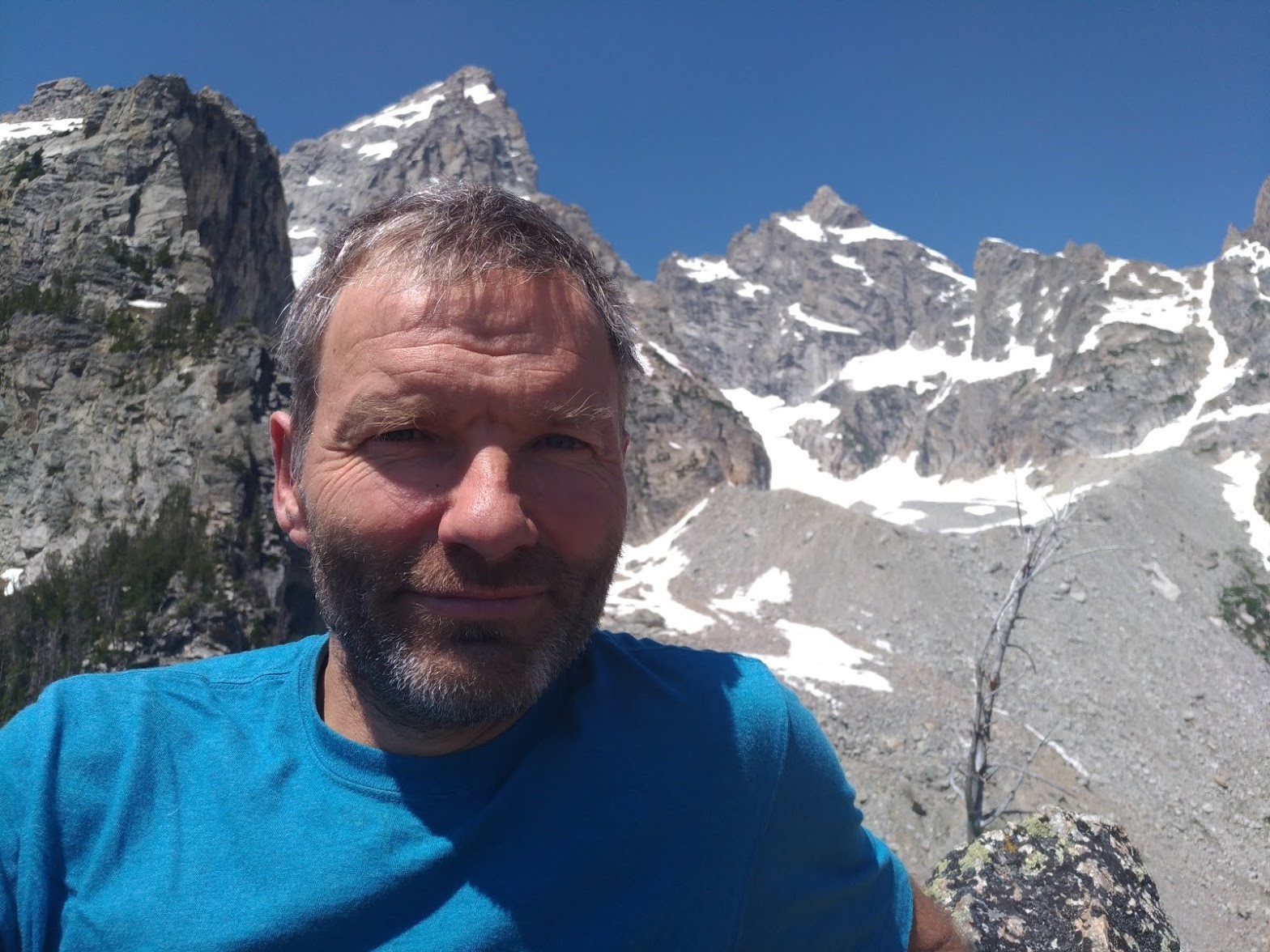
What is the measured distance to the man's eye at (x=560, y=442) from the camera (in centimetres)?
199

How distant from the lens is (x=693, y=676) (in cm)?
227

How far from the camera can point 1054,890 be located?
3.51m

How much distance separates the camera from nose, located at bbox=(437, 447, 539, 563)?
5.84ft

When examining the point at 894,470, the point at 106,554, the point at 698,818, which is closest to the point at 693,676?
the point at 698,818

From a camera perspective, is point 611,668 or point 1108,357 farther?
point 1108,357

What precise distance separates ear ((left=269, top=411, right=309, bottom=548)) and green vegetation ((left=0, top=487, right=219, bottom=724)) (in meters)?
34.6

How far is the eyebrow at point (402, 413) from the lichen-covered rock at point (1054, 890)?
2.88 metres

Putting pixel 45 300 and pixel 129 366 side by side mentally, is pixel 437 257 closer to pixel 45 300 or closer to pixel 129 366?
pixel 129 366

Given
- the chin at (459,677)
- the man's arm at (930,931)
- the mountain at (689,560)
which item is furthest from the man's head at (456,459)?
the mountain at (689,560)

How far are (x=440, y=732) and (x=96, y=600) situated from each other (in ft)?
124

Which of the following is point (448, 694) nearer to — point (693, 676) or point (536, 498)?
point (536, 498)

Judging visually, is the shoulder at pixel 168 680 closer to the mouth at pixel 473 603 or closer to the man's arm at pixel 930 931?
the mouth at pixel 473 603

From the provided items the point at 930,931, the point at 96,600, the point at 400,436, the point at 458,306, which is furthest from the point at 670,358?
the point at 400,436

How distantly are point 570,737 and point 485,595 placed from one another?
0.50m
